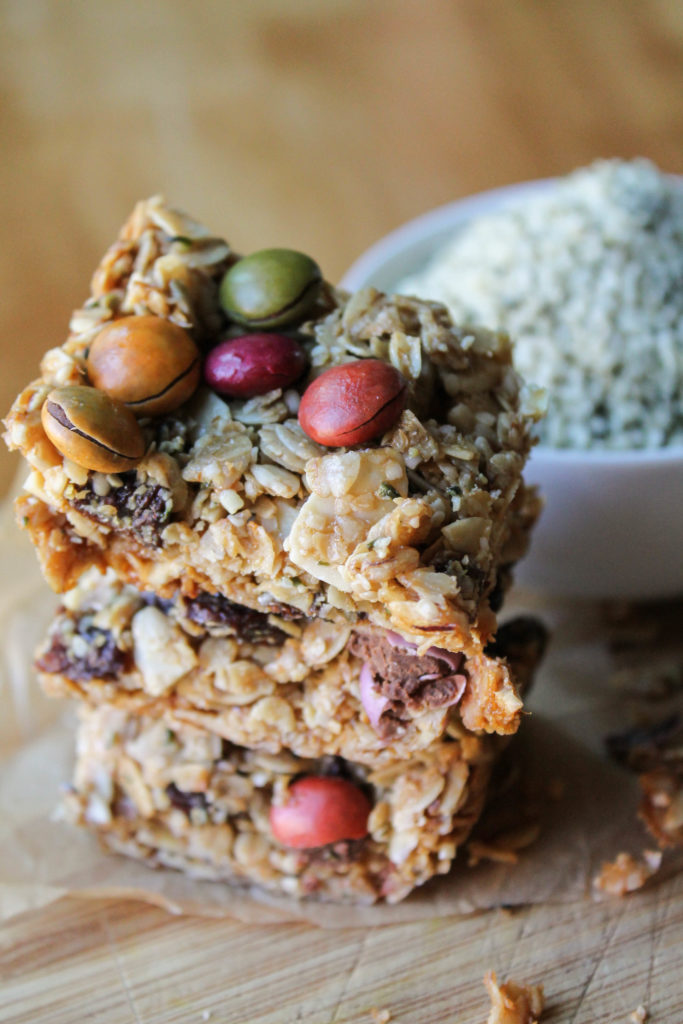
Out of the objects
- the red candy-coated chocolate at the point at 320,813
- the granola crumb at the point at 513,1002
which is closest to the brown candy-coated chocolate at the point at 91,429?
the red candy-coated chocolate at the point at 320,813

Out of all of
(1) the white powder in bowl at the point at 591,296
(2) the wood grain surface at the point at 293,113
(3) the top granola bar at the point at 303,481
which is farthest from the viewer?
(2) the wood grain surface at the point at 293,113

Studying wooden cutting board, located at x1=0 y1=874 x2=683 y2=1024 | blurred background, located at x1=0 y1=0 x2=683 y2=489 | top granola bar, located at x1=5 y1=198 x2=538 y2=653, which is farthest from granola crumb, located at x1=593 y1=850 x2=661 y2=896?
blurred background, located at x1=0 y1=0 x2=683 y2=489

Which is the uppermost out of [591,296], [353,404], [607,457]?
[353,404]

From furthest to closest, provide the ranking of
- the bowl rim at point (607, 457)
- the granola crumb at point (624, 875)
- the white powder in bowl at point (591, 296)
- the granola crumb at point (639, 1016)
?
the white powder in bowl at point (591, 296) → the bowl rim at point (607, 457) → the granola crumb at point (624, 875) → the granola crumb at point (639, 1016)

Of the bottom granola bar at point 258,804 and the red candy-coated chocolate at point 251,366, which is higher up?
the red candy-coated chocolate at point 251,366

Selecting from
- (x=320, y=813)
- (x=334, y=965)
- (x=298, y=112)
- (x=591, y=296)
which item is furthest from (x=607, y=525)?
(x=298, y=112)

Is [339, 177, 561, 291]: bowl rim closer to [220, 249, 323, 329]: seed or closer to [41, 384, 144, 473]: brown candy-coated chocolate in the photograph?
[220, 249, 323, 329]: seed

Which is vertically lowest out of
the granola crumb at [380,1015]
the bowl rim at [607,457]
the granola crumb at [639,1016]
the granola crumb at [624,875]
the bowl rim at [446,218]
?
the granola crumb at [639,1016]

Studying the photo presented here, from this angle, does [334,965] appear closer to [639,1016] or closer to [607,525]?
[639,1016]

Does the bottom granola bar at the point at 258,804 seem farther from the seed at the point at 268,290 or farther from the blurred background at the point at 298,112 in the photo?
the blurred background at the point at 298,112
